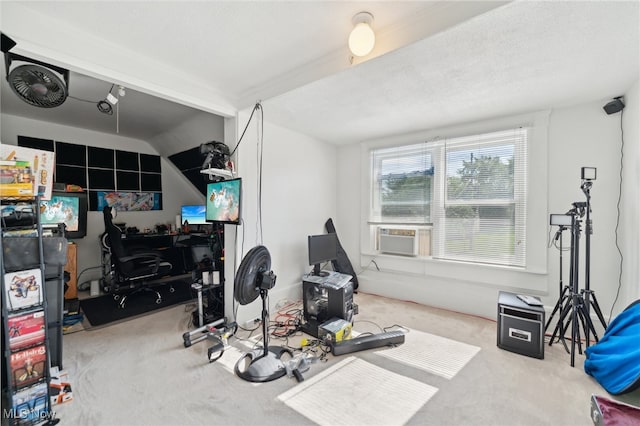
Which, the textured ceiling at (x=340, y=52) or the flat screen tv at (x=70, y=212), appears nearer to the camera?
the textured ceiling at (x=340, y=52)

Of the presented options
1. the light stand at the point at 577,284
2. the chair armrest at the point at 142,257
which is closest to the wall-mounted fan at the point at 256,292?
the chair armrest at the point at 142,257

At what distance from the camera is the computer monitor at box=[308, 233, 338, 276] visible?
3242 millimetres

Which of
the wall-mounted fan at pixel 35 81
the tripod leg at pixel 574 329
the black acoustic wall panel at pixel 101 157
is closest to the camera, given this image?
the wall-mounted fan at pixel 35 81

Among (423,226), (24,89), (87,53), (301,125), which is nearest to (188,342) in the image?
(24,89)

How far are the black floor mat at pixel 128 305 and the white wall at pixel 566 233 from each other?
3.36 m

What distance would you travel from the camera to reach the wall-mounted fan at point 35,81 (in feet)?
5.55

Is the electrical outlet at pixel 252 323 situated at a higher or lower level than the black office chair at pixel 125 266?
lower

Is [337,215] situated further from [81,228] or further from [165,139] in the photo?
[81,228]

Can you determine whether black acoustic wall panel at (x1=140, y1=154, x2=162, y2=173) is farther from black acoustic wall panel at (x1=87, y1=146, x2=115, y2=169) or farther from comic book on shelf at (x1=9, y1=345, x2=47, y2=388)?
comic book on shelf at (x1=9, y1=345, x2=47, y2=388)

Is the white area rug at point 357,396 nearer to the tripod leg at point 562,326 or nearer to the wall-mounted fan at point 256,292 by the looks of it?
the wall-mounted fan at point 256,292

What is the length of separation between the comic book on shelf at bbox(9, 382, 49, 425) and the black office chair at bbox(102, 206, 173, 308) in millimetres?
2013

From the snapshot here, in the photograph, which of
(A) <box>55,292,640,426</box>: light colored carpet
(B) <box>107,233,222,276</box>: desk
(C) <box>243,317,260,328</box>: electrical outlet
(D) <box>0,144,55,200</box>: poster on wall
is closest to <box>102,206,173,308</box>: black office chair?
(B) <box>107,233,222,276</box>: desk

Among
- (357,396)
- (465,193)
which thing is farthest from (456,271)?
(357,396)

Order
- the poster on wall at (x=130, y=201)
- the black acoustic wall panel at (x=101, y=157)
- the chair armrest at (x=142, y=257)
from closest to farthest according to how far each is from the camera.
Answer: the chair armrest at (x=142, y=257) → the black acoustic wall panel at (x=101, y=157) → the poster on wall at (x=130, y=201)
